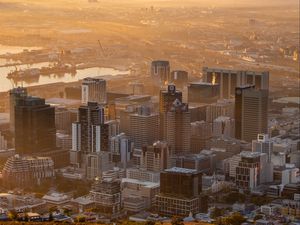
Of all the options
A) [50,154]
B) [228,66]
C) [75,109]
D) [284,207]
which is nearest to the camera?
[284,207]

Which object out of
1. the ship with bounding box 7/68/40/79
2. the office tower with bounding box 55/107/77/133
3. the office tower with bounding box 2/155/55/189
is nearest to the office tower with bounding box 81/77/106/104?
the ship with bounding box 7/68/40/79

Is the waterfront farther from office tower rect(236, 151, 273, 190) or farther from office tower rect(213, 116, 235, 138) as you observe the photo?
office tower rect(236, 151, 273, 190)

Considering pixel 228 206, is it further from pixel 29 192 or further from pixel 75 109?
pixel 75 109

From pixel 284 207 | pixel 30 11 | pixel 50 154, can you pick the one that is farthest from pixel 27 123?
pixel 284 207

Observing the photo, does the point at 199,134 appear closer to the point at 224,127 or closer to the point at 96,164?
the point at 224,127

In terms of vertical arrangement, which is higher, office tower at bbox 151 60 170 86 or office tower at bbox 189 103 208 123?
office tower at bbox 151 60 170 86
